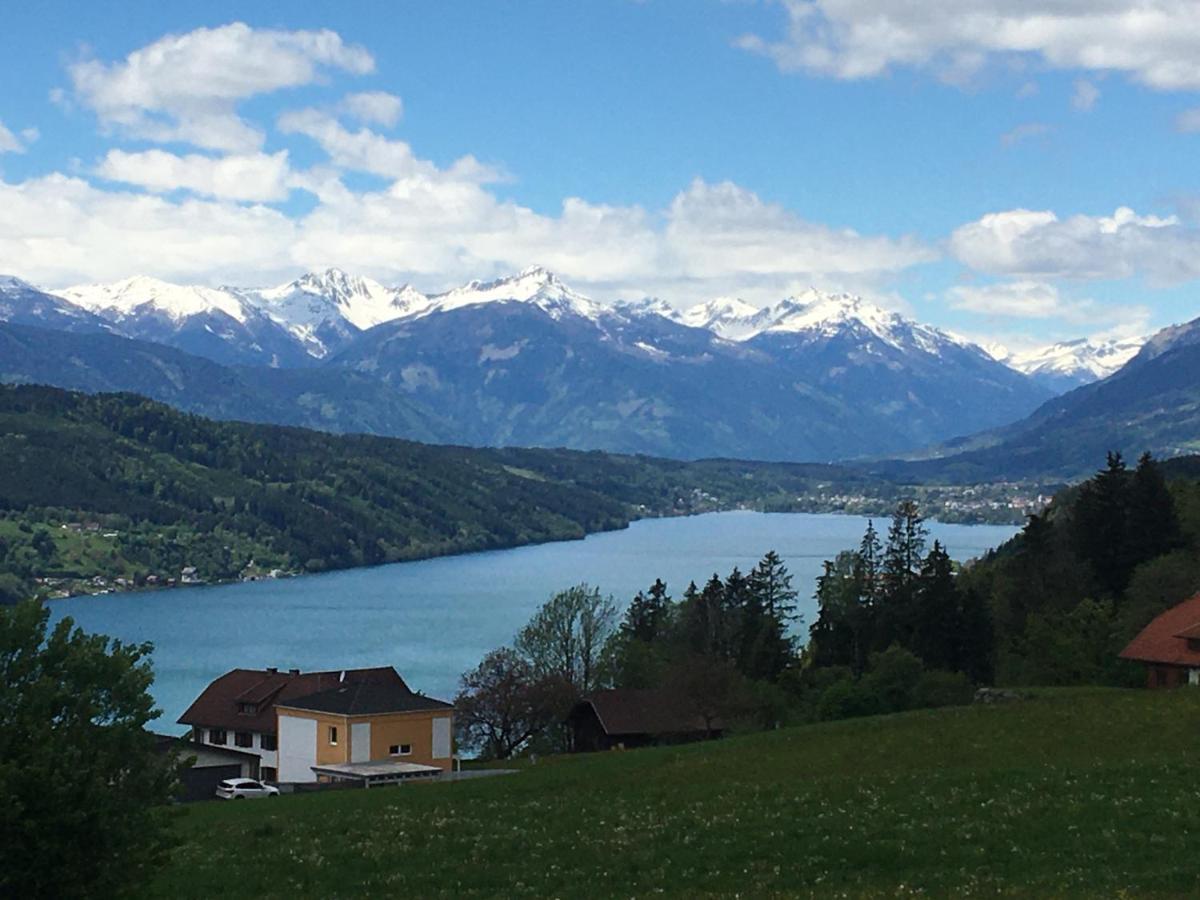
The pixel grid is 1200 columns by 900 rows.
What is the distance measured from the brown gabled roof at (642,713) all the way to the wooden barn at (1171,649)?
20.4 metres

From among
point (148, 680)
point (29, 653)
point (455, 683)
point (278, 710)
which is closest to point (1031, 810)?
point (148, 680)

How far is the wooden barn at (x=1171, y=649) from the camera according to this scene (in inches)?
2044

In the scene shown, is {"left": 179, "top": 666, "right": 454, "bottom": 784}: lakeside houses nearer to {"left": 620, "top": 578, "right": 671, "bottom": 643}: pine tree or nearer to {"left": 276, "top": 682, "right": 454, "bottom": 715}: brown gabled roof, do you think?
{"left": 276, "top": 682, "right": 454, "bottom": 715}: brown gabled roof

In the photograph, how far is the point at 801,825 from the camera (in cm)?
2639

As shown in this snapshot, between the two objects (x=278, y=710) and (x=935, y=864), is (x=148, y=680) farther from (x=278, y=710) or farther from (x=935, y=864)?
(x=278, y=710)

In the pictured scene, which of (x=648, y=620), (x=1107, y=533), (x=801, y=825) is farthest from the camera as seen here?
(x=648, y=620)

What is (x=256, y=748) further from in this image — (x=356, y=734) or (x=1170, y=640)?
(x=1170, y=640)

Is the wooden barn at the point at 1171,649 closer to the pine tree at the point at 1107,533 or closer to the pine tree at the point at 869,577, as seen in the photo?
the pine tree at the point at 1107,533

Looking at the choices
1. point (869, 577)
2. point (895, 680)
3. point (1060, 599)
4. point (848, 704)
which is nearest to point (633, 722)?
point (848, 704)

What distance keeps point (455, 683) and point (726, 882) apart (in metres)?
95.5

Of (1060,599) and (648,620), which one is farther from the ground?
(1060,599)

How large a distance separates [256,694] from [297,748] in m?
9.32

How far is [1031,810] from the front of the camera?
25703 mm

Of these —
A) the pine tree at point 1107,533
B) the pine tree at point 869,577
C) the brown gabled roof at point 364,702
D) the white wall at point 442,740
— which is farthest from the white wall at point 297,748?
the pine tree at point 869,577
